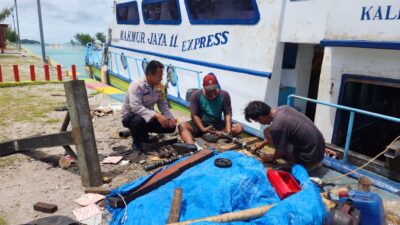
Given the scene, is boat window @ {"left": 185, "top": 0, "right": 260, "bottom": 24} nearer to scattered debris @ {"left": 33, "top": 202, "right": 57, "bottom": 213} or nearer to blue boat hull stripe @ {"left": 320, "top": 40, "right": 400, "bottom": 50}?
blue boat hull stripe @ {"left": 320, "top": 40, "right": 400, "bottom": 50}

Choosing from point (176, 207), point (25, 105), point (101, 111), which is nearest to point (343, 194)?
point (176, 207)

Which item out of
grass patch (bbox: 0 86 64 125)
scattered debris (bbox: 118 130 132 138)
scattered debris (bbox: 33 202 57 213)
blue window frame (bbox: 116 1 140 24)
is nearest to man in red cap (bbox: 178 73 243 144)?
scattered debris (bbox: 118 130 132 138)

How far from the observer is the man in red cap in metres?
4.80

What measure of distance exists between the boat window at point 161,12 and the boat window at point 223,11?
65cm

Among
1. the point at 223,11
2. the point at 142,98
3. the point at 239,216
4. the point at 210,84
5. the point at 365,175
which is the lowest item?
the point at 365,175

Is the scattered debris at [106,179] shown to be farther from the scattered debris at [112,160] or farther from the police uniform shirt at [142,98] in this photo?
the police uniform shirt at [142,98]

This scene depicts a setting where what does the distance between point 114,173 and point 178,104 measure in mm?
3785

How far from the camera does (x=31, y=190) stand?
11.1ft

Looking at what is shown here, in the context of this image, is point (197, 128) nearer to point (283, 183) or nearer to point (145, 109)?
point (145, 109)

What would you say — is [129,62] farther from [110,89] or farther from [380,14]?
[380,14]

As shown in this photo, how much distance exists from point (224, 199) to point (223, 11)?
4286 mm

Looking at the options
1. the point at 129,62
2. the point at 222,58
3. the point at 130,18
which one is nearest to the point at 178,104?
the point at 222,58

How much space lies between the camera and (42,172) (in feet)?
12.4

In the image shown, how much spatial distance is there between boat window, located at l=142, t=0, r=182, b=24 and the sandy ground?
2.76 m
